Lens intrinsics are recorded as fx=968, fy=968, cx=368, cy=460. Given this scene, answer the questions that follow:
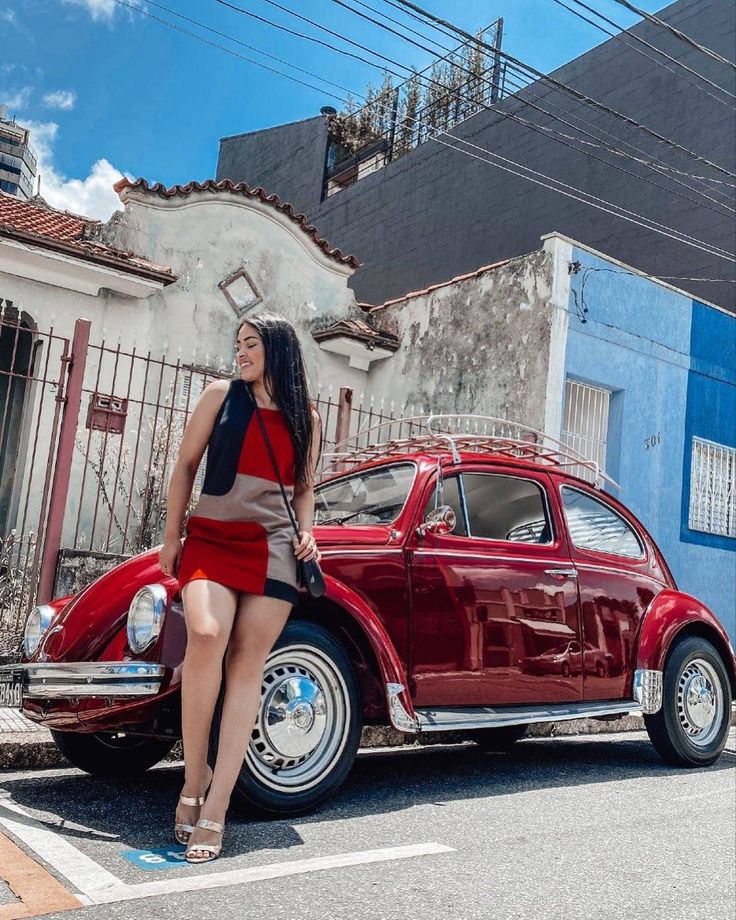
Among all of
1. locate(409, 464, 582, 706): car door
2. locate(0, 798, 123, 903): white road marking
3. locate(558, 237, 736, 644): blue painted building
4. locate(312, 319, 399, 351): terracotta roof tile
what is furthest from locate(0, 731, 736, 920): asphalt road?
locate(312, 319, 399, 351): terracotta roof tile

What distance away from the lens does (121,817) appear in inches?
151

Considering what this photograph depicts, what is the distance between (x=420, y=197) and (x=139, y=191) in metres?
9.80

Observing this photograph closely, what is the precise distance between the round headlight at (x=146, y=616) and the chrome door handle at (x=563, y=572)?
90.7 inches

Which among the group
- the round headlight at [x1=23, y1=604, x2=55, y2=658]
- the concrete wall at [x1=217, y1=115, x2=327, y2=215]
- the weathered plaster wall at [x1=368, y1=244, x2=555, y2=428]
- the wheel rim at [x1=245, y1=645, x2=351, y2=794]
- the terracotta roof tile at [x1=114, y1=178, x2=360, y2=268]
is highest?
the concrete wall at [x1=217, y1=115, x2=327, y2=215]

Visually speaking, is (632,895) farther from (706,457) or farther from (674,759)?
(706,457)

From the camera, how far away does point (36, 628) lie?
4.40 m

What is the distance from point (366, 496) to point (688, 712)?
2.48 m

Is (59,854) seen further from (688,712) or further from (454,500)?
(688,712)

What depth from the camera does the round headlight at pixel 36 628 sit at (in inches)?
172

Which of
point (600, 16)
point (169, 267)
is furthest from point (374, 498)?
point (169, 267)

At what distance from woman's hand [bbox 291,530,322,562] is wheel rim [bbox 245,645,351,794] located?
1.63 ft

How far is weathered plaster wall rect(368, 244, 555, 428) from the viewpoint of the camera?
1209 centimetres

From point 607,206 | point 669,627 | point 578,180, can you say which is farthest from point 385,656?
point 578,180

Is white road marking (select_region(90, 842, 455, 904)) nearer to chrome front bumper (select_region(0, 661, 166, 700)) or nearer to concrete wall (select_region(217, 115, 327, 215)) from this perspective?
chrome front bumper (select_region(0, 661, 166, 700))
